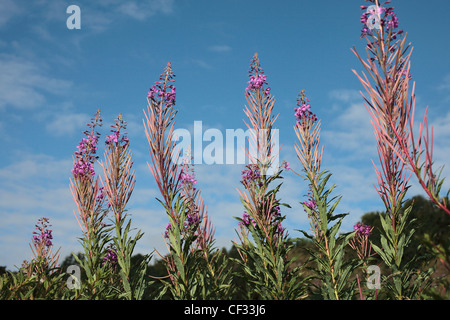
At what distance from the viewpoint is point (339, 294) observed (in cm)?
464

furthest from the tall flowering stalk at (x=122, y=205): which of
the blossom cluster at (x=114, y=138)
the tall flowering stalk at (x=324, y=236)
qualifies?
the tall flowering stalk at (x=324, y=236)

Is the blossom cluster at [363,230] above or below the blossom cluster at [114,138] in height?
below

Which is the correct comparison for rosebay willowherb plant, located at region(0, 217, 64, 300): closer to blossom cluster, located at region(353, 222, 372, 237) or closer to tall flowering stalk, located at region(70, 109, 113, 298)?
tall flowering stalk, located at region(70, 109, 113, 298)

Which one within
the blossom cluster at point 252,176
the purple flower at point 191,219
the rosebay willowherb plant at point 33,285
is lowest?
the rosebay willowherb plant at point 33,285

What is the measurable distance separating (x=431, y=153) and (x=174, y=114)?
139 inches

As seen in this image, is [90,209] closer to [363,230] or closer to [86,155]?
[86,155]

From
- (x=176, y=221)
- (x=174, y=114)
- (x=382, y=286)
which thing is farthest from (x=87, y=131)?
(x=382, y=286)

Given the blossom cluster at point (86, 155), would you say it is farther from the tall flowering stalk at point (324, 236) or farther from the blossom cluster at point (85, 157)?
the tall flowering stalk at point (324, 236)

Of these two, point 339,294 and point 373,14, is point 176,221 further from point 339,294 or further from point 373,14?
point 373,14

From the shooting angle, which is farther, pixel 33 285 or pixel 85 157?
pixel 85 157

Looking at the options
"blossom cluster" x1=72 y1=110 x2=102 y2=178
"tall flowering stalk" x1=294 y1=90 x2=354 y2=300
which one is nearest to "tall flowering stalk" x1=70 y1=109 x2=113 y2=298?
"blossom cluster" x1=72 y1=110 x2=102 y2=178

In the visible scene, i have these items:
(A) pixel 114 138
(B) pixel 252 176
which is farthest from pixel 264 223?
(A) pixel 114 138

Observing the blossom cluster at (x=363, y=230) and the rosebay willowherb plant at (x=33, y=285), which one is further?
the blossom cluster at (x=363, y=230)
